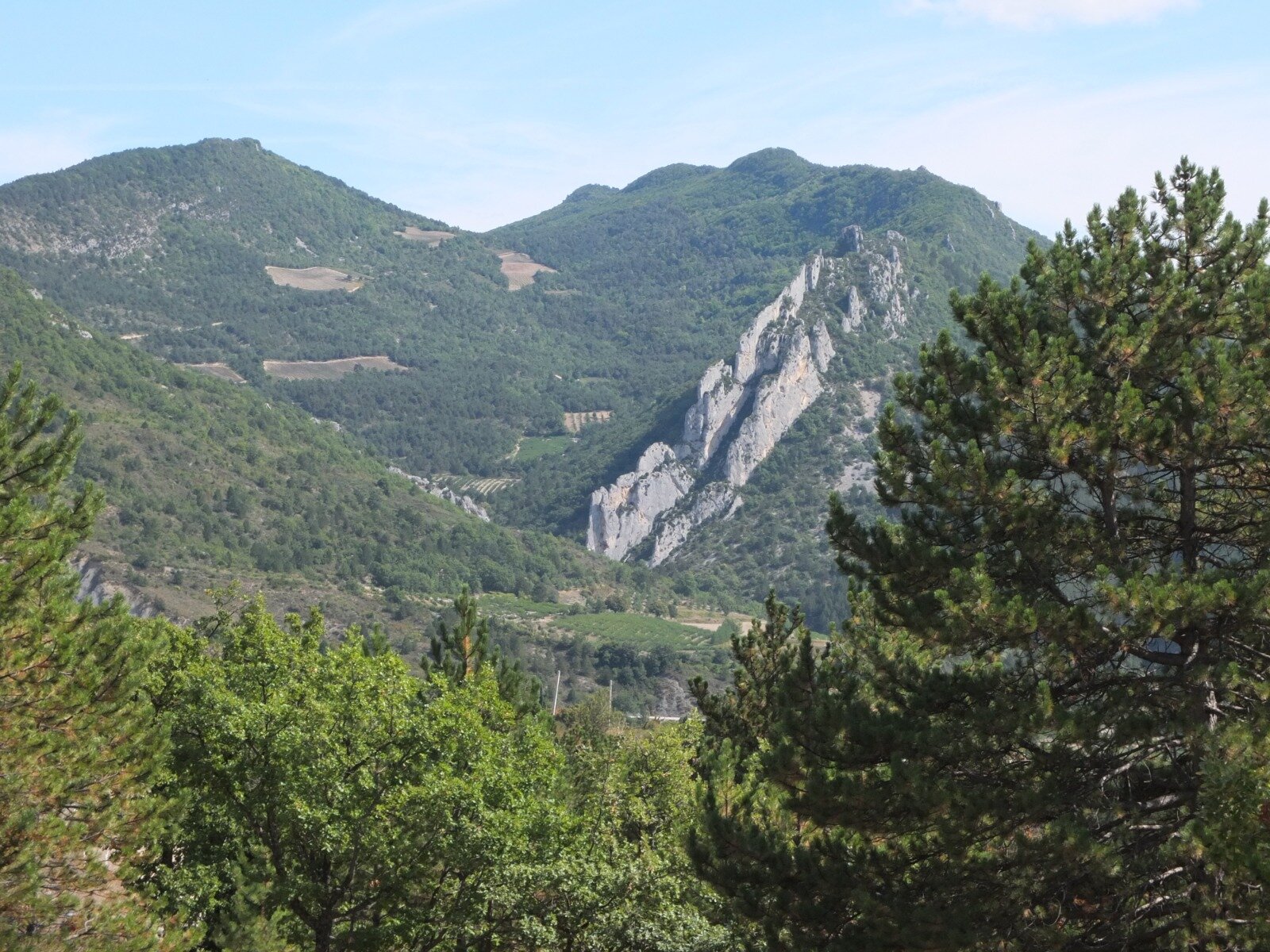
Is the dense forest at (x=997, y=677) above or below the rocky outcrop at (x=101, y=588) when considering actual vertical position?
above

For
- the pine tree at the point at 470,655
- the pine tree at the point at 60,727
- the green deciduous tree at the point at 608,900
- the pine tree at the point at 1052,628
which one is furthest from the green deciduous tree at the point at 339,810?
the pine tree at the point at 470,655

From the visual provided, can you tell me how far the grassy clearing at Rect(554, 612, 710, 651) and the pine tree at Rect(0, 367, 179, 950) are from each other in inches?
4863

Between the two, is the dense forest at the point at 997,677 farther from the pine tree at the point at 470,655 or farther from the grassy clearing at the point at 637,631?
the grassy clearing at the point at 637,631

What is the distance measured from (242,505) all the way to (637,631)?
4663 centimetres

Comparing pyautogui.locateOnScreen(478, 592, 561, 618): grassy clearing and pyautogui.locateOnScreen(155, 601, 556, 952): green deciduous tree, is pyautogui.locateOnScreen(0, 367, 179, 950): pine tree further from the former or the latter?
pyautogui.locateOnScreen(478, 592, 561, 618): grassy clearing

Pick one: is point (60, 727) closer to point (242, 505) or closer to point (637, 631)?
point (242, 505)

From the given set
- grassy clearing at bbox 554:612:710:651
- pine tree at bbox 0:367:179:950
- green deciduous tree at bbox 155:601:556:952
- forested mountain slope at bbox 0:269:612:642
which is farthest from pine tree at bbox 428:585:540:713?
grassy clearing at bbox 554:612:710:651

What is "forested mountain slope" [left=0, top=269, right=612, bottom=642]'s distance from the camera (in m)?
124

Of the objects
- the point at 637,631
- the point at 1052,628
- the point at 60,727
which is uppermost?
the point at 1052,628

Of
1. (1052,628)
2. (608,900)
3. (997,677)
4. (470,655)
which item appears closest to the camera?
(1052,628)

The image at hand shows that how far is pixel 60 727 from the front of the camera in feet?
54.9

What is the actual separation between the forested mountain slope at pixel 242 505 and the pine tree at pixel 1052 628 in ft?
305

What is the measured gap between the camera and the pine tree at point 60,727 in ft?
50.8

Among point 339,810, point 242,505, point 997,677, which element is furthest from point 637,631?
point 997,677
